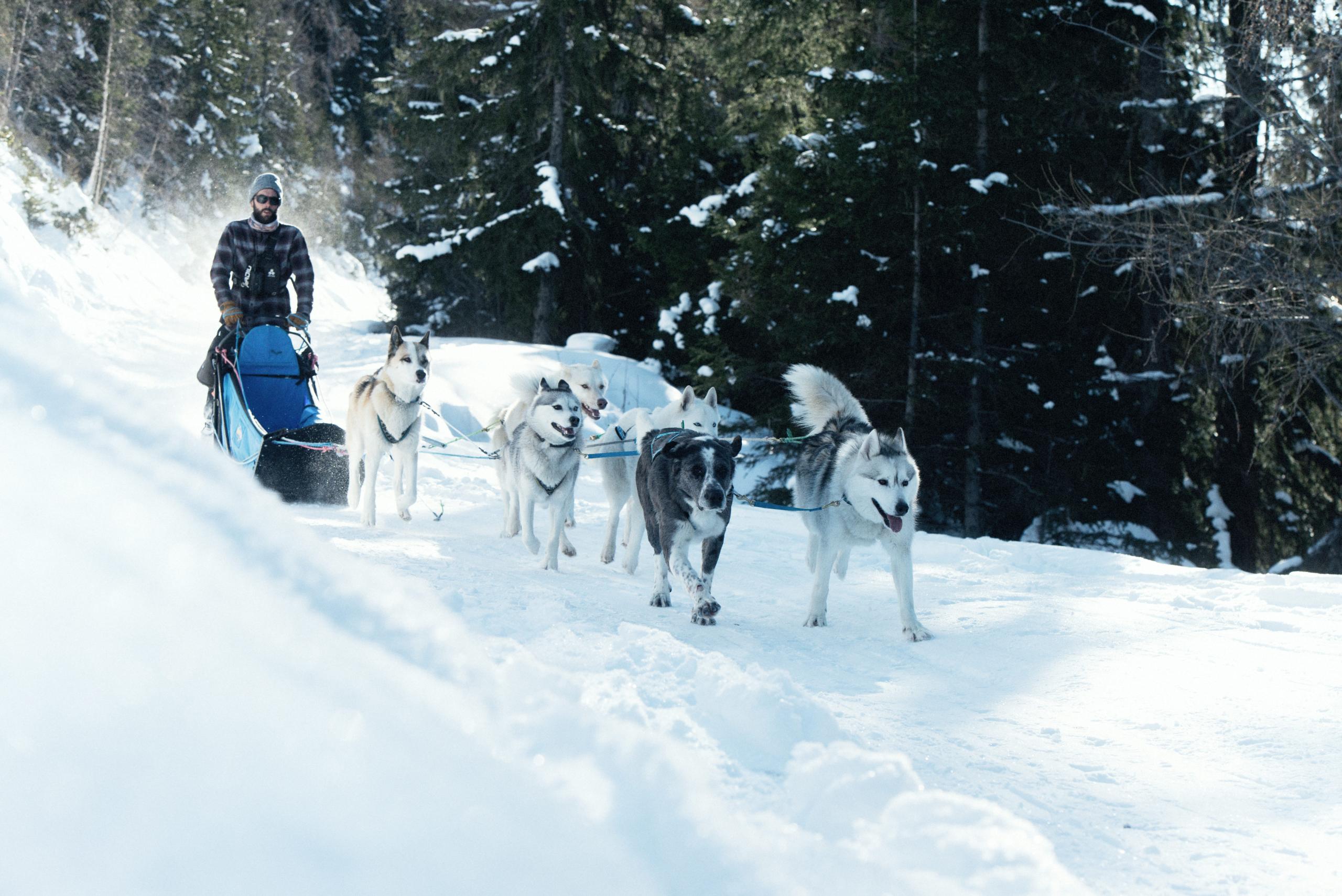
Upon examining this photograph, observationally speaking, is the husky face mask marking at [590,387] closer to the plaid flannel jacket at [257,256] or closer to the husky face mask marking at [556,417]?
the husky face mask marking at [556,417]

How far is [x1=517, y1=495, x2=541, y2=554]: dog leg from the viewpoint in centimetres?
617

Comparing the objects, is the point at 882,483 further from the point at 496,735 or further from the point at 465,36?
the point at 465,36

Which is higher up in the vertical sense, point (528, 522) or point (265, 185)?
point (265, 185)

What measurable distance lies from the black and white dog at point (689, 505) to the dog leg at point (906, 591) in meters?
0.89

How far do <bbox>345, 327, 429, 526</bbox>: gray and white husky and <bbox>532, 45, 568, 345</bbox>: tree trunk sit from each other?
11.9 metres

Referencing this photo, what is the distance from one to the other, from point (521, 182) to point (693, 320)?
5415 millimetres

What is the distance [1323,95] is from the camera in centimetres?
716

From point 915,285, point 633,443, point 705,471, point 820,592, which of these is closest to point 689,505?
point 705,471

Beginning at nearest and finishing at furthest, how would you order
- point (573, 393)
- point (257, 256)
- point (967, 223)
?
point (257, 256) < point (573, 393) < point (967, 223)

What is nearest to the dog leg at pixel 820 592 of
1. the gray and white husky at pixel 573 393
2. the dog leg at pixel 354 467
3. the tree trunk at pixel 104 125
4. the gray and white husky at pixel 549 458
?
the gray and white husky at pixel 549 458

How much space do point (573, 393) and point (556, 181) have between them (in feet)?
39.3

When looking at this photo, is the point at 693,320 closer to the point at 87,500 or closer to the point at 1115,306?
the point at 1115,306

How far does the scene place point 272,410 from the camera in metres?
6.62

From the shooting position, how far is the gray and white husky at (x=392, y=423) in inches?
269
